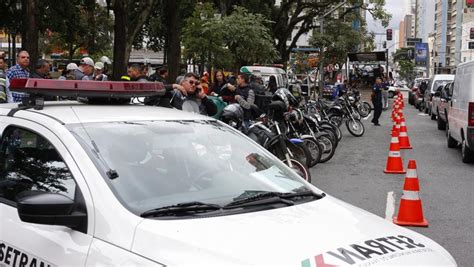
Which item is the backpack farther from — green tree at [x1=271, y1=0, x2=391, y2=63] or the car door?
green tree at [x1=271, y1=0, x2=391, y2=63]

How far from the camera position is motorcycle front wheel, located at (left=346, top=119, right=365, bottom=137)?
56.3 ft

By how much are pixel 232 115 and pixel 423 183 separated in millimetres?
3357

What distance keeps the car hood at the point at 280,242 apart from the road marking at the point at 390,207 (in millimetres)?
4333

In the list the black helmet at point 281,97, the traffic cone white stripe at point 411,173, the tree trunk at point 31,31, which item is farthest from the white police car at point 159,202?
the tree trunk at point 31,31

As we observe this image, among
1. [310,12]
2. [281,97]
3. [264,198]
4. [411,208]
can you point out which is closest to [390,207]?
[411,208]

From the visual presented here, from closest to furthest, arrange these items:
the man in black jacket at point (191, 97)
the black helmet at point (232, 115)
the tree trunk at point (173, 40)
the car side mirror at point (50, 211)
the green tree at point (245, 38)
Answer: the car side mirror at point (50, 211) → the man in black jacket at point (191, 97) → the black helmet at point (232, 115) → the tree trunk at point (173, 40) → the green tree at point (245, 38)

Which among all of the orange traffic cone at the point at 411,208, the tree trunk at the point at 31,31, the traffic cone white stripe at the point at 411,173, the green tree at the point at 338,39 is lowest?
the orange traffic cone at the point at 411,208

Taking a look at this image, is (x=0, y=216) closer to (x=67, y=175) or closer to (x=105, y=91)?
(x=67, y=175)

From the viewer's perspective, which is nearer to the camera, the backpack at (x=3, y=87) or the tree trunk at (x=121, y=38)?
the backpack at (x=3, y=87)

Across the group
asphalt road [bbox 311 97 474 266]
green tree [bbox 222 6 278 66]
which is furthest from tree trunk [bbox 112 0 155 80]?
asphalt road [bbox 311 97 474 266]

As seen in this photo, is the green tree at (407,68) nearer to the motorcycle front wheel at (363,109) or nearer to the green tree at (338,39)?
the green tree at (338,39)

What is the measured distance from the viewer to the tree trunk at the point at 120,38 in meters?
20.2

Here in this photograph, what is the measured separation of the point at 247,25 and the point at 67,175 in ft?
73.1

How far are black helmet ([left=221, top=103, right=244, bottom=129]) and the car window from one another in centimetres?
574
